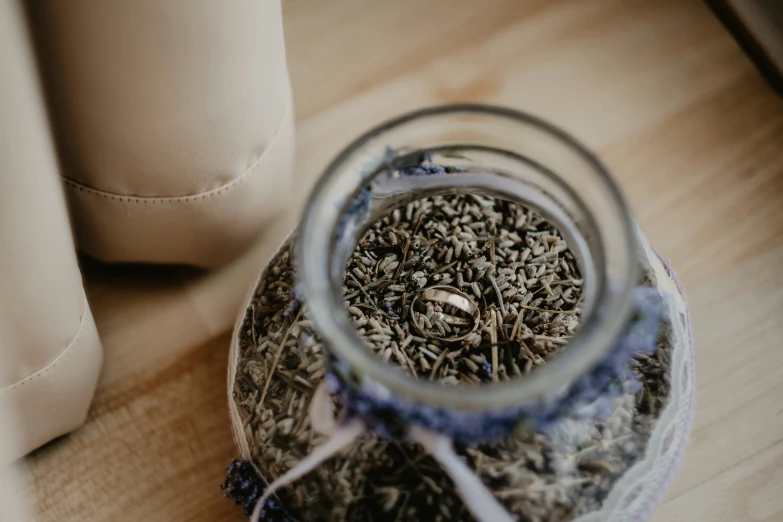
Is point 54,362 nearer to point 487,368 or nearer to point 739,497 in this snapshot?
point 487,368

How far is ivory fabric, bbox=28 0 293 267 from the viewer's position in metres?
0.55

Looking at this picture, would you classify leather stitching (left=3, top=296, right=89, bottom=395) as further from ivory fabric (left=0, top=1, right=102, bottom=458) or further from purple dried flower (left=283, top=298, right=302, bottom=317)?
purple dried flower (left=283, top=298, right=302, bottom=317)

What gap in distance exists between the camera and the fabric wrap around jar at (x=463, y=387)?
1.39ft

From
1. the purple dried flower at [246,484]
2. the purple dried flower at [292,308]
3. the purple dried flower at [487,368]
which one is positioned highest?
the purple dried flower at [487,368]

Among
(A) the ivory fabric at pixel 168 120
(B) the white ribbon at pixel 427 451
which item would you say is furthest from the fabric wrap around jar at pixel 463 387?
(A) the ivory fabric at pixel 168 120

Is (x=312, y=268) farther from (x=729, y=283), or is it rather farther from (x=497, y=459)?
(x=729, y=283)

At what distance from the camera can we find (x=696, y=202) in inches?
33.0

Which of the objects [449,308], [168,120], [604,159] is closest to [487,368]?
[449,308]

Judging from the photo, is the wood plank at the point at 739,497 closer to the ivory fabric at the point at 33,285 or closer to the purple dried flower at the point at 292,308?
the purple dried flower at the point at 292,308

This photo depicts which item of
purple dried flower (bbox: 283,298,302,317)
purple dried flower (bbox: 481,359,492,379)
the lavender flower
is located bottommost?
purple dried flower (bbox: 283,298,302,317)

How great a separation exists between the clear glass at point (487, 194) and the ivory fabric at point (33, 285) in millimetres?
189

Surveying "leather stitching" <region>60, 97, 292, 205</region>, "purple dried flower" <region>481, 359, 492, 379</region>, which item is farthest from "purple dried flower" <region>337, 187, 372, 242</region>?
"leather stitching" <region>60, 97, 292, 205</region>

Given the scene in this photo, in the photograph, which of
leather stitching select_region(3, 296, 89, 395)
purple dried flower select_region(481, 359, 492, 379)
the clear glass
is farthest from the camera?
leather stitching select_region(3, 296, 89, 395)

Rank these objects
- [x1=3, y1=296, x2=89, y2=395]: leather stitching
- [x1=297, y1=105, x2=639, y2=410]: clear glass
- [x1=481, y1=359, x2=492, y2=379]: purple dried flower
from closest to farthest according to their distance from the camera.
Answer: [x1=297, y1=105, x2=639, y2=410]: clear glass, [x1=481, y1=359, x2=492, y2=379]: purple dried flower, [x1=3, y1=296, x2=89, y2=395]: leather stitching
